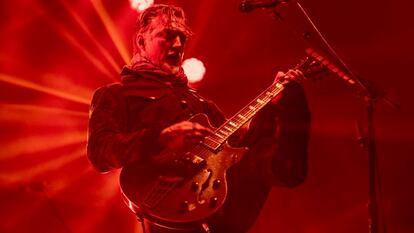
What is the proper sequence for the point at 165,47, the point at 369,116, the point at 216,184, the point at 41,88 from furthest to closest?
the point at 41,88
the point at 165,47
the point at 369,116
the point at 216,184

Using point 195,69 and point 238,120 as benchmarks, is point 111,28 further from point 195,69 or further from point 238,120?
point 238,120

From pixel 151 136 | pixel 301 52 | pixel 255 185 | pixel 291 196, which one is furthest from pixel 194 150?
pixel 301 52

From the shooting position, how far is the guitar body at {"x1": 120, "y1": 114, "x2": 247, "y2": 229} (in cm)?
202

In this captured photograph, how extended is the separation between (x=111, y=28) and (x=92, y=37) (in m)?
0.15

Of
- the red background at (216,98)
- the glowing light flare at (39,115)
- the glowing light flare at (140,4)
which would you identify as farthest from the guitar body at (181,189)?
the glowing light flare at (140,4)

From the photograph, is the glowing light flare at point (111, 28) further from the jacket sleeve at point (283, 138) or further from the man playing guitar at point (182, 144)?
the jacket sleeve at point (283, 138)

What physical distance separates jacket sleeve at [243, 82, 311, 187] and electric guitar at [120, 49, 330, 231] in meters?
0.13

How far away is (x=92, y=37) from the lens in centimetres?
350

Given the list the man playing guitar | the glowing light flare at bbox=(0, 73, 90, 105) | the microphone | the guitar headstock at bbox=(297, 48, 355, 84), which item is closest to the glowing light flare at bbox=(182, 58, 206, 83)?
the glowing light flare at bbox=(0, 73, 90, 105)

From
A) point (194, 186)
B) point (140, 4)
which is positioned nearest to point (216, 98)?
point (140, 4)

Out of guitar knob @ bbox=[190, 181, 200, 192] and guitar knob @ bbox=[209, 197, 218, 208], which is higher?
guitar knob @ bbox=[190, 181, 200, 192]

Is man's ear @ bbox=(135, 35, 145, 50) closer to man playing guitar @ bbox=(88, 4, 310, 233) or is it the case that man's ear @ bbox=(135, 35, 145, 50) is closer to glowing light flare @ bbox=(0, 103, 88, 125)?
man playing guitar @ bbox=(88, 4, 310, 233)

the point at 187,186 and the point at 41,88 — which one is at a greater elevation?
the point at 41,88

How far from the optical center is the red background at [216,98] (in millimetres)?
3180
